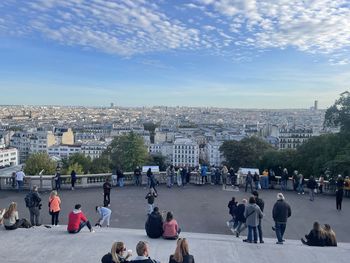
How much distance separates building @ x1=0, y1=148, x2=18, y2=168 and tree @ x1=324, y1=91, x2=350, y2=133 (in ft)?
325

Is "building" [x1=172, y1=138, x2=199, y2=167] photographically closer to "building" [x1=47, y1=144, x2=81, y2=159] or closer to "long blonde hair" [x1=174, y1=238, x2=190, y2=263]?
"building" [x1=47, y1=144, x2=81, y2=159]

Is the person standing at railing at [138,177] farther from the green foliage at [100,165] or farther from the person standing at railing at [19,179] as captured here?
the green foliage at [100,165]

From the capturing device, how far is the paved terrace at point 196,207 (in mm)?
13305

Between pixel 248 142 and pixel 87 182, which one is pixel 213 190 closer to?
pixel 87 182

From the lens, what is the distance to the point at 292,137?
123000mm

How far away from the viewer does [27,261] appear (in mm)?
8953

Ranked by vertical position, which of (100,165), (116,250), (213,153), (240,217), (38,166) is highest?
(116,250)

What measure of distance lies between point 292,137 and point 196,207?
111766mm

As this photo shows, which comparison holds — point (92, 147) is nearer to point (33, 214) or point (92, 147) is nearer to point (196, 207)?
point (196, 207)

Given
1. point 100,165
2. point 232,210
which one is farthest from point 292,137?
point 232,210

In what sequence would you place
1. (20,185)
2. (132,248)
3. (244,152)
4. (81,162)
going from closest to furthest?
(132,248) → (20,185) → (81,162) → (244,152)

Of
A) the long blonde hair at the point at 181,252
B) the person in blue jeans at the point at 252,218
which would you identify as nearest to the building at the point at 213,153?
the person in blue jeans at the point at 252,218

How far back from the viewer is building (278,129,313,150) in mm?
120750

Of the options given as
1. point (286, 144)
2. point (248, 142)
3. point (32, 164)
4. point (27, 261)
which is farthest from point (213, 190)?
point (286, 144)
